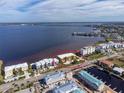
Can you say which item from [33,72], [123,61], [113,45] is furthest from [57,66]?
[113,45]

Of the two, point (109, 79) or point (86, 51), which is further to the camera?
point (86, 51)

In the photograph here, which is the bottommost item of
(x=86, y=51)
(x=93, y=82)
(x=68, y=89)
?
(x=68, y=89)

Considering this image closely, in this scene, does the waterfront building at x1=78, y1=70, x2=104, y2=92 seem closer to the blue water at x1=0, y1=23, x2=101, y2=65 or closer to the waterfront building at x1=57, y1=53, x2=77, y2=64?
the waterfront building at x1=57, y1=53, x2=77, y2=64

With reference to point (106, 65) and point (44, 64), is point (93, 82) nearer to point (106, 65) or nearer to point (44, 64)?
point (106, 65)

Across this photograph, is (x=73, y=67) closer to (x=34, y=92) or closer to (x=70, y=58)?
(x=70, y=58)

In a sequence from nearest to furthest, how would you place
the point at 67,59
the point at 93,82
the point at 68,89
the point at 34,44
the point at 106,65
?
the point at 68,89
the point at 93,82
the point at 106,65
the point at 67,59
the point at 34,44

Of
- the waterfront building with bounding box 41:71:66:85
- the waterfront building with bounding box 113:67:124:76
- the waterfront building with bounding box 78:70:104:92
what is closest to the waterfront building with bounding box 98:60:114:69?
the waterfront building with bounding box 113:67:124:76

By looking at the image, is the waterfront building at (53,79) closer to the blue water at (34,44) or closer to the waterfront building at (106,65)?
the waterfront building at (106,65)

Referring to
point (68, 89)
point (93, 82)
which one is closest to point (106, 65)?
point (93, 82)
